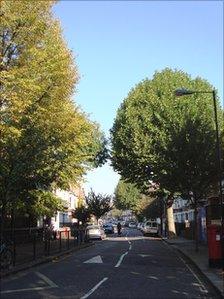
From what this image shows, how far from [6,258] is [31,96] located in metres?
6.33

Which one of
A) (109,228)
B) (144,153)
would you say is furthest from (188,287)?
(109,228)

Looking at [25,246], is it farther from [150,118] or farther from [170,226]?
[170,226]

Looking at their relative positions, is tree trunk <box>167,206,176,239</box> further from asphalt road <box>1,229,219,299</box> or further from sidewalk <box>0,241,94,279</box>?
asphalt road <box>1,229,219,299</box>

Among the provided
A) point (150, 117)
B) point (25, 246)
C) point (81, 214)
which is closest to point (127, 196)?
point (81, 214)

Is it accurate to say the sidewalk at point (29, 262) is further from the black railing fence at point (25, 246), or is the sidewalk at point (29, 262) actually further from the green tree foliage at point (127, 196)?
the green tree foliage at point (127, 196)

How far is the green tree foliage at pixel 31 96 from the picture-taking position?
2172 cm

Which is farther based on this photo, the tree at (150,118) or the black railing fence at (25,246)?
the tree at (150,118)

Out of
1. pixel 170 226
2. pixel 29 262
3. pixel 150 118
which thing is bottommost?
pixel 29 262

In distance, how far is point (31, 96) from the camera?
72.6 feet

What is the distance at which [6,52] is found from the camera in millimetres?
24172

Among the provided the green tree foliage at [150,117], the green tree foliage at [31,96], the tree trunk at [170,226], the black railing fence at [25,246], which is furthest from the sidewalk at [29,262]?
the tree trunk at [170,226]

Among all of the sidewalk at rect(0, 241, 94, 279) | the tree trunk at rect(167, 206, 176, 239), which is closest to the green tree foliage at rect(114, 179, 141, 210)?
the tree trunk at rect(167, 206, 176, 239)

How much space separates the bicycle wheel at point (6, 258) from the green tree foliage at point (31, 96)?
257 cm

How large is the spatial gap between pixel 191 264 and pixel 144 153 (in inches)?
971
